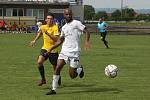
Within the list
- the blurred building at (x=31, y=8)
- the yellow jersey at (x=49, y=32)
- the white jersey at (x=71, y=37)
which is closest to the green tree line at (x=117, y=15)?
the blurred building at (x=31, y=8)

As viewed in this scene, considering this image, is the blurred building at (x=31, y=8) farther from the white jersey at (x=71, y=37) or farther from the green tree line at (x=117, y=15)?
the white jersey at (x=71, y=37)

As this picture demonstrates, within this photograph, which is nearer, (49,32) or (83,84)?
(49,32)

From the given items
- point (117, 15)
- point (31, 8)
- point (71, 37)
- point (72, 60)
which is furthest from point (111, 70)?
point (117, 15)

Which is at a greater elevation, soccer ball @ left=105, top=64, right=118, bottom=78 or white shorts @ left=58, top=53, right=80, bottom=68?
white shorts @ left=58, top=53, right=80, bottom=68

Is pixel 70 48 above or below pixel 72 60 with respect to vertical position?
above

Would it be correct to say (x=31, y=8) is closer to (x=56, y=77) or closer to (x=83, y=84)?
(x=83, y=84)

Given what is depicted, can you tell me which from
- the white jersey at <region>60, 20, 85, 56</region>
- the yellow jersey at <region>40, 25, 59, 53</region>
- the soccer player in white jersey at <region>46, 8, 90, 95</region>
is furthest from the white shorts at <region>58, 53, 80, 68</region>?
the yellow jersey at <region>40, 25, 59, 53</region>

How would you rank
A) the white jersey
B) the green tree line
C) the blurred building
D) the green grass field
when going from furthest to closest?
the green tree line → the blurred building → the white jersey → the green grass field

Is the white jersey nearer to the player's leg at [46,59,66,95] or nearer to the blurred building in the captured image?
the player's leg at [46,59,66,95]

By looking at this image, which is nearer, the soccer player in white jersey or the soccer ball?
the soccer player in white jersey

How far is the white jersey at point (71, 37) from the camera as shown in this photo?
13.0 m

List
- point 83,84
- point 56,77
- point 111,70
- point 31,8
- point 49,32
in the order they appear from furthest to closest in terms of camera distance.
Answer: point 31,8, point 83,84, point 111,70, point 49,32, point 56,77

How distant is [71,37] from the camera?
13.1 metres

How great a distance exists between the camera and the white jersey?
42.7 ft
